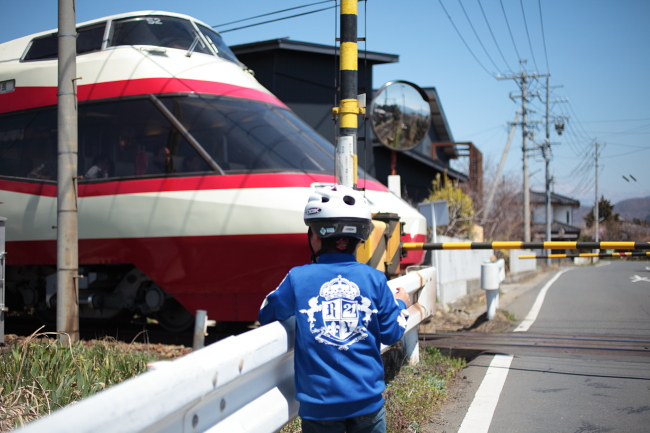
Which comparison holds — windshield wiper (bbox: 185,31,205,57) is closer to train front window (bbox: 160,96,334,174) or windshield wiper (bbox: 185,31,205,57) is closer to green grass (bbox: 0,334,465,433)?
train front window (bbox: 160,96,334,174)

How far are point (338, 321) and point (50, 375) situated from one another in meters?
2.53

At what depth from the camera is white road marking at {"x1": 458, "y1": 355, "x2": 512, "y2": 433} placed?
176 inches

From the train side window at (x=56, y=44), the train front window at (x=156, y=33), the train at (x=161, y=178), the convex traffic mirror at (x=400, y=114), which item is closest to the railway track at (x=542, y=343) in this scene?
the train at (x=161, y=178)

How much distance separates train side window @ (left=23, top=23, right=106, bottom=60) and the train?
0.02 metres

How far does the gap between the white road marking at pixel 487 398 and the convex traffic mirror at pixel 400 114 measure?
3.51 m

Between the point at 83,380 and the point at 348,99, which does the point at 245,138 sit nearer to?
the point at 348,99

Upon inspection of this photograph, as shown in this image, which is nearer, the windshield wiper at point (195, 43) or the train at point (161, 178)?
the train at point (161, 178)

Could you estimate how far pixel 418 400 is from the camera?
490cm

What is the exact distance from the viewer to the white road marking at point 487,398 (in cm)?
446

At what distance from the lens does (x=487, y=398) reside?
5156 mm

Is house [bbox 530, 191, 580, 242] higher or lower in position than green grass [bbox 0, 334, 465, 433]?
higher

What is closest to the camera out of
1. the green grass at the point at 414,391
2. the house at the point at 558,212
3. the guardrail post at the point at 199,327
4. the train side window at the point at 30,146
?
the green grass at the point at 414,391

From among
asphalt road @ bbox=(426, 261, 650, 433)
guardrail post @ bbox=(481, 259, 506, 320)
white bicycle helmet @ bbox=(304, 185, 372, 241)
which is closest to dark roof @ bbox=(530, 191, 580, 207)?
guardrail post @ bbox=(481, 259, 506, 320)

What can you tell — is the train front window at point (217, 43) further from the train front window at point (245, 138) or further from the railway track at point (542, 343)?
the railway track at point (542, 343)
